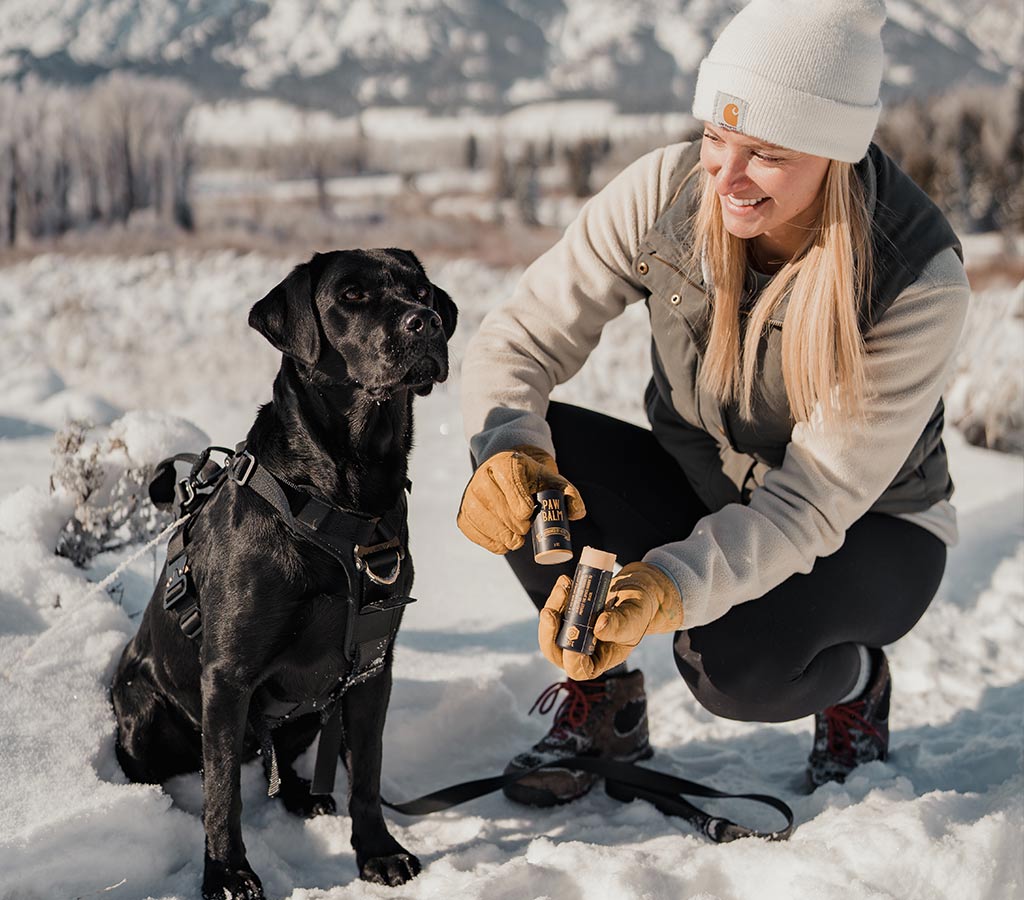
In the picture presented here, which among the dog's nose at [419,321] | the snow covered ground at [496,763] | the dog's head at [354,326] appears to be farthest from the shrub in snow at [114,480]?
the dog's nose at [419,321]

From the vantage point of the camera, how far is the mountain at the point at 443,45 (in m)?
33.3

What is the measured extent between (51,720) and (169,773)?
274 mm

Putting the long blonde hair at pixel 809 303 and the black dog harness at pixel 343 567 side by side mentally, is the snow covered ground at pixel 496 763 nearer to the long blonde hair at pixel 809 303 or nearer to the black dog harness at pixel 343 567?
the black dog harness at pixel 343 567

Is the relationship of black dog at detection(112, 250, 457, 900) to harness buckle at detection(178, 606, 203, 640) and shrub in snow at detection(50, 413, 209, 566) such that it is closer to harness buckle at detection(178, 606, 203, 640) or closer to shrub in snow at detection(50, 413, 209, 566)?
harness buckle at detection(178, 606, 203, 640)

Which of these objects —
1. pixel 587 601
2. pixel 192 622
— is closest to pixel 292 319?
pixel 192 622

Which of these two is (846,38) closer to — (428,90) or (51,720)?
(51,720)

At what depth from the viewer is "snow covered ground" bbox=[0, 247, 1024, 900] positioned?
5.80 feet

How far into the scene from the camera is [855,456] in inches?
78.7

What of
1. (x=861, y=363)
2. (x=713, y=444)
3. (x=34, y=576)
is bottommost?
(x=34, y=576)

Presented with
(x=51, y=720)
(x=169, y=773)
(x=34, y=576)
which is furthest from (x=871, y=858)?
(x=34, y=576)

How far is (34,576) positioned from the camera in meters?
2.51

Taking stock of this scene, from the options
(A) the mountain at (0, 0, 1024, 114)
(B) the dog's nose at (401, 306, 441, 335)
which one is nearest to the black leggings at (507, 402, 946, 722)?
(B) the dog's nose at (401, 306, 441, 335)

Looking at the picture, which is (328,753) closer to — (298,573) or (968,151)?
(298,573)

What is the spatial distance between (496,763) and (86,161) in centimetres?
1128
